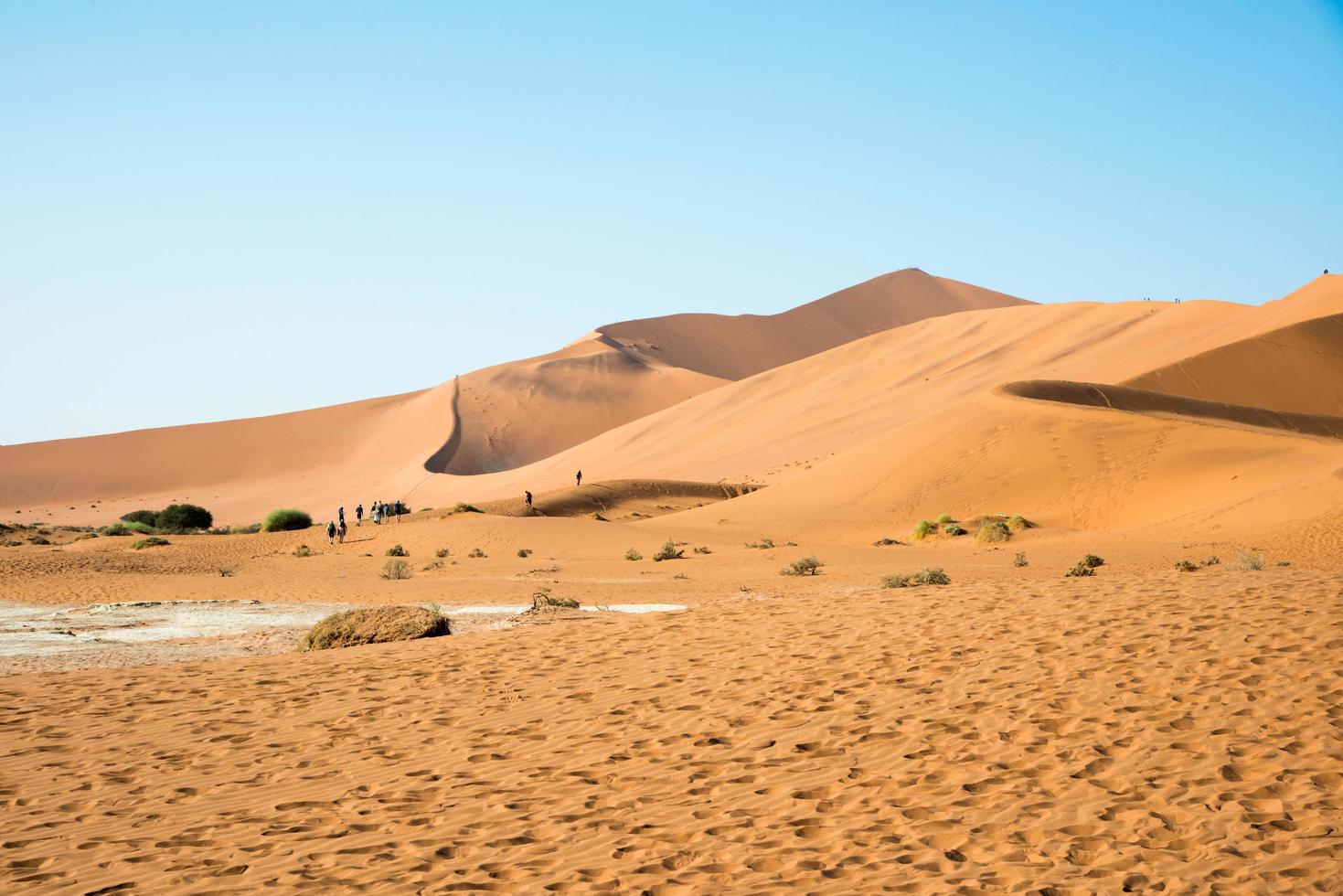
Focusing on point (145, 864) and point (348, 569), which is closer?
point (145, 864)

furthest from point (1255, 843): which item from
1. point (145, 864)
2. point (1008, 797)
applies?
point (145, 864)

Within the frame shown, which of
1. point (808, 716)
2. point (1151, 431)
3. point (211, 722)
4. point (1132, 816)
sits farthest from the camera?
point (1151, 431)

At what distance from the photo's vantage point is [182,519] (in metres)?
46.2

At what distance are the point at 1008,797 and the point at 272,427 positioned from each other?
320 feet

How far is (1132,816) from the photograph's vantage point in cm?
550

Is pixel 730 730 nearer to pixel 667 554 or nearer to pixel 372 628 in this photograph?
pixel 372 628

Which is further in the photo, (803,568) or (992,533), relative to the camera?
(992,533)

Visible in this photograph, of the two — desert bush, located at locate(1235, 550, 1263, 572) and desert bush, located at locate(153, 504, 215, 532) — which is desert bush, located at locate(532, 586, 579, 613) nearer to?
desert bush, located at locate(1235, 550, 1263, 572)

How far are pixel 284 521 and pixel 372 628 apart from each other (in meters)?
30.8

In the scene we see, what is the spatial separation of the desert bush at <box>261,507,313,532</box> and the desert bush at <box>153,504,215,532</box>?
238 inches

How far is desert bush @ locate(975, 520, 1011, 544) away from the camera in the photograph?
27125 mm

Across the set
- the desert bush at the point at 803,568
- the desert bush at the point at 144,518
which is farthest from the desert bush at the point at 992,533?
the desert bush at the point at 144,518

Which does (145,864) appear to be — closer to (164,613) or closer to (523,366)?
(164,613)

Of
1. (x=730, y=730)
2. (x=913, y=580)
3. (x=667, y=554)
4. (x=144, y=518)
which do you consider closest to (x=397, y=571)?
(x=667, y=554)
